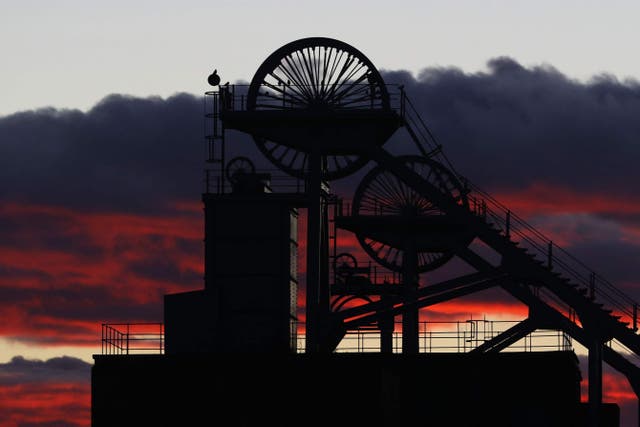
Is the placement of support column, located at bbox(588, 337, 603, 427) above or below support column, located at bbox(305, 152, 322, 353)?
below

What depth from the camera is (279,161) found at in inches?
3420

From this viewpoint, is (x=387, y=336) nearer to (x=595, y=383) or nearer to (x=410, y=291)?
(x=410, y=291)

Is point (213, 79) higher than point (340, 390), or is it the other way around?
point (213, 79)

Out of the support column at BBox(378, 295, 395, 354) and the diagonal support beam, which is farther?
the support column at BBox(378, 295, 395, 354)

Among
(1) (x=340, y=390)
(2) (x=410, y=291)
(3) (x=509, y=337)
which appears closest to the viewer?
(1) (x=340, y=390)

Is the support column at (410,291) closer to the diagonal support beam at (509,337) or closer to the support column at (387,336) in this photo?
the support column at (387,336)

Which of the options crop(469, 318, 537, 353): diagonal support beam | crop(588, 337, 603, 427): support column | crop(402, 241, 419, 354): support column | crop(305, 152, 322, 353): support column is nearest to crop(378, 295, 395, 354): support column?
crop(402, 241, 419, 354): support column

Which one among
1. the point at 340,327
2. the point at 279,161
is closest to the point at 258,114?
the point at 279,161

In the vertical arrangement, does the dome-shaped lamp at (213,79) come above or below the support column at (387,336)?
above

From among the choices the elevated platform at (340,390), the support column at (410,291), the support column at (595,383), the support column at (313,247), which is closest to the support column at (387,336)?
the support column at (410,291)

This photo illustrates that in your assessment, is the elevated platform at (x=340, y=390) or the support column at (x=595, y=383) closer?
the elevated platform at (x=340, y=390)

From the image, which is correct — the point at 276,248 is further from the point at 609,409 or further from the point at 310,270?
the point at 609,409

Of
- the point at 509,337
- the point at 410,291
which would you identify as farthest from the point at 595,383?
the point at 410,291

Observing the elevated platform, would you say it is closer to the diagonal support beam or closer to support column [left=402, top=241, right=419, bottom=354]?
the diagonal support beam
